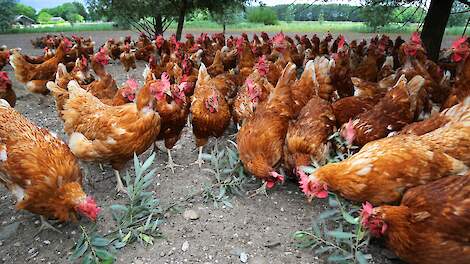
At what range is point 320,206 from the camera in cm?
297

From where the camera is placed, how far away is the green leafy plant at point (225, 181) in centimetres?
306

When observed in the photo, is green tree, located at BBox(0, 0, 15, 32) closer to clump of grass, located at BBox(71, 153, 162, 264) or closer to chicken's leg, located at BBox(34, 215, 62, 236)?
chicken's leg, located at BBox(34, 215, 62, 236)

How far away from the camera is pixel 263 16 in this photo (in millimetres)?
19297

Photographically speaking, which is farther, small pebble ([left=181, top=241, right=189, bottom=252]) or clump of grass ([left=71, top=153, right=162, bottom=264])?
small pebble ([left=181, top=241, right=189, bottom=252])

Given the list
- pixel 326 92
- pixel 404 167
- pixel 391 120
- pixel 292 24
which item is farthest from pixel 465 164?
pixel 292 24

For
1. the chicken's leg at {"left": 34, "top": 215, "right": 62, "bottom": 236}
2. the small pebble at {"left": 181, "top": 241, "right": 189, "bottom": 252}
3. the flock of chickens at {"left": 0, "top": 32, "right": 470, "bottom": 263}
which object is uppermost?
the flock of chickens at {"left": 0, "top": 32, "right": 470, "bottom": 263}

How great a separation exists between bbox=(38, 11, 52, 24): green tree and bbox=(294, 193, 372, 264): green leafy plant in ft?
84.1

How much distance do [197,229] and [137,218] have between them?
18.4 inches

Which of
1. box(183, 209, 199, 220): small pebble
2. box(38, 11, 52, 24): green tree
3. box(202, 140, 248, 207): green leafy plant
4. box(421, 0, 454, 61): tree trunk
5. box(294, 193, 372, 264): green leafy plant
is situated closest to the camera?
box(294, 193, 372, 264): green leafy plant

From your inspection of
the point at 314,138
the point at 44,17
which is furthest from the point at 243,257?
the point at 44,17

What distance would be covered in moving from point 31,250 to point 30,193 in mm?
441

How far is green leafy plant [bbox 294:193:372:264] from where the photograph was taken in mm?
2150

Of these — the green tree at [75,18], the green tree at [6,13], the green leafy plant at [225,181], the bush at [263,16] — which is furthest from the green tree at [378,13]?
the green tree at [75,18]

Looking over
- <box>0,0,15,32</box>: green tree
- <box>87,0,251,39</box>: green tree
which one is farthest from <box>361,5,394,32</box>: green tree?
<box>0,0,15,32</box>: green tree
